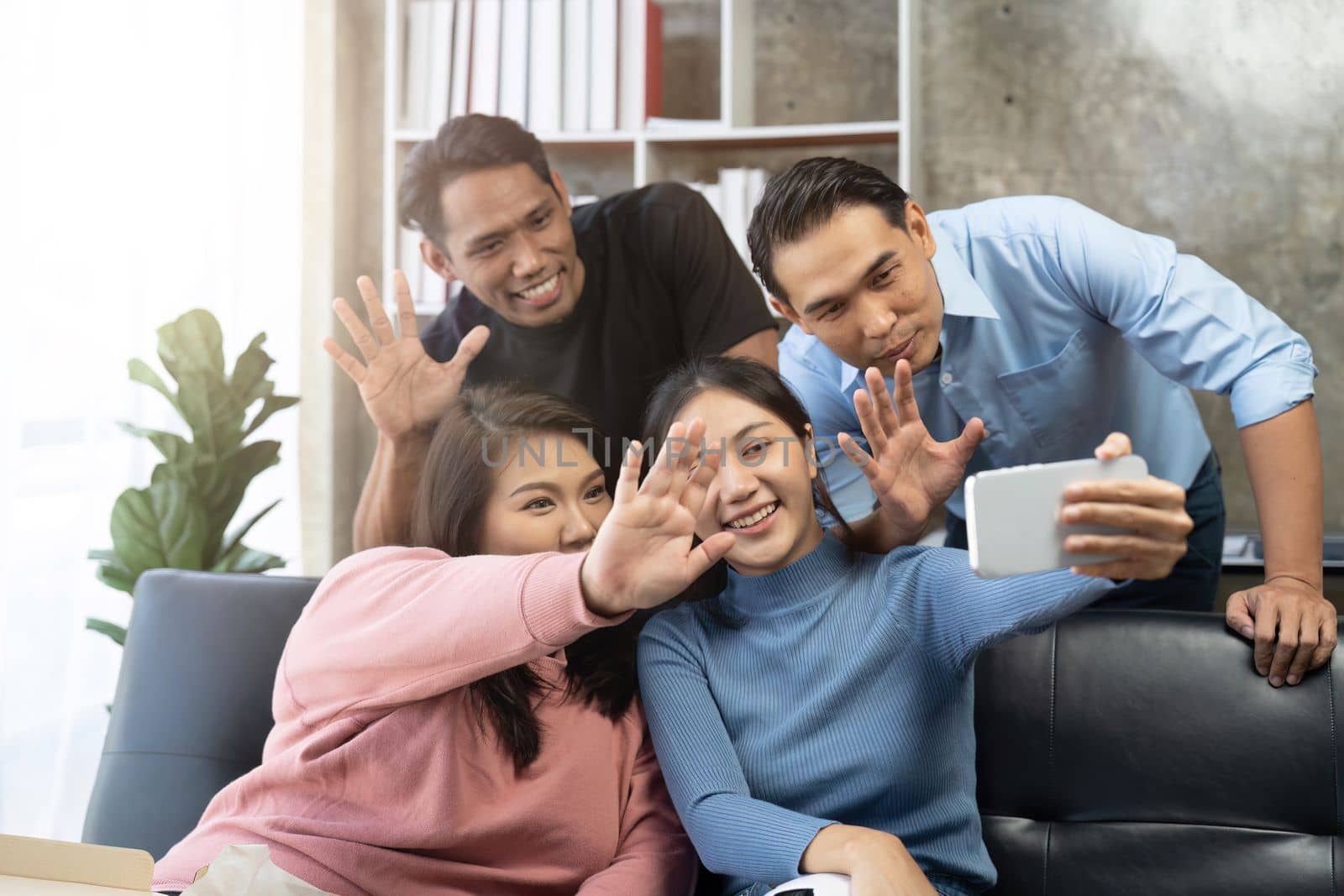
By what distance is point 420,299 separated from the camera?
1.88 metres

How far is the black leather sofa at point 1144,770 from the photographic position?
4.05ft

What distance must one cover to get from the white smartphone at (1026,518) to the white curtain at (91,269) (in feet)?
5.08

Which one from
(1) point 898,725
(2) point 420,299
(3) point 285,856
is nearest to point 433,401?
(2) point 420,299

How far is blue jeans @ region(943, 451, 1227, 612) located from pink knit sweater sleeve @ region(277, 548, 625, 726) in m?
0.73

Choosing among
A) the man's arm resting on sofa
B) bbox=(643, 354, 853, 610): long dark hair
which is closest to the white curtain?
bbox=(643, 354, 853, 610): long dark hair

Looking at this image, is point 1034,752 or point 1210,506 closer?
point 1034,752

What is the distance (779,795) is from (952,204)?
4.61 feet

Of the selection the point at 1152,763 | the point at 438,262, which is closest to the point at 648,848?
the point at 1152,763

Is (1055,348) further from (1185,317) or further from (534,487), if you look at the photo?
(534,487)

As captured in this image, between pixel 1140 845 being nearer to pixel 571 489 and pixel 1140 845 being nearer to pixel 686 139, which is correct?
pixel 571 489

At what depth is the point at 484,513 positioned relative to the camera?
1.35m

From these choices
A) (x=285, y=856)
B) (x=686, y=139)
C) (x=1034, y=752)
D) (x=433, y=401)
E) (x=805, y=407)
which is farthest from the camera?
(x=686, y=139)

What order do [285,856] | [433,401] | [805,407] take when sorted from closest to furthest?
[285,856] → [805,407] → [433,401]

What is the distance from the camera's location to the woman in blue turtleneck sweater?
1.17 m
